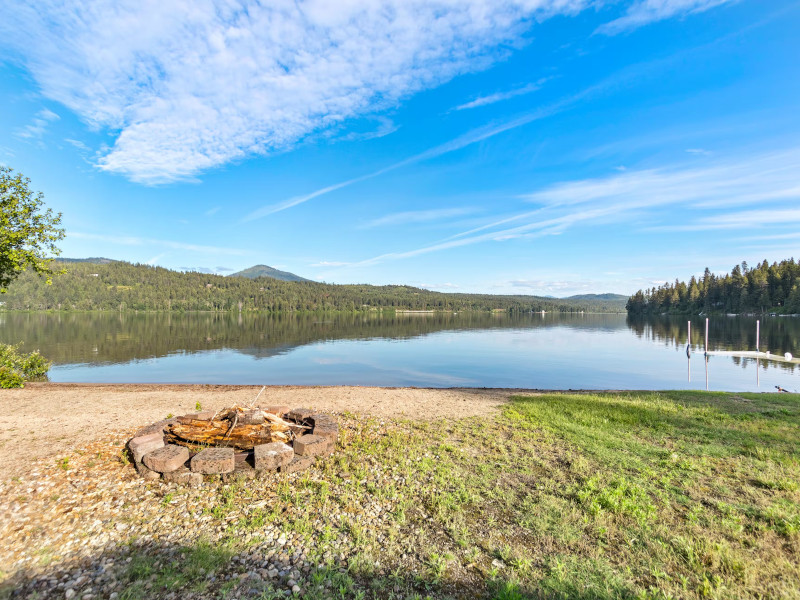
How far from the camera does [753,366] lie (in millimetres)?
31938

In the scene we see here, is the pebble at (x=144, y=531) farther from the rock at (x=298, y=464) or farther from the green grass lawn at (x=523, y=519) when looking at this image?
the rock at (x=298, y=464)

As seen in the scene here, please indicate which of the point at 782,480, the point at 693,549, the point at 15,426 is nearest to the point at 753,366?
the point at 782,480

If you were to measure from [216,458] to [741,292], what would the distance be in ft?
502

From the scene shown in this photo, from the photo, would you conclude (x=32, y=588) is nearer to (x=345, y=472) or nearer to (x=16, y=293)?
(x=345, y=472)

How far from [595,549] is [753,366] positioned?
1559 inches

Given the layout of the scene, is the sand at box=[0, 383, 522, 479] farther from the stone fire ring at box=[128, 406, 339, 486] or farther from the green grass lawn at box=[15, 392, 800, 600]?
the green grass lawn at box=[15, 392, 800, 600]

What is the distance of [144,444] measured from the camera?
7.18 meters

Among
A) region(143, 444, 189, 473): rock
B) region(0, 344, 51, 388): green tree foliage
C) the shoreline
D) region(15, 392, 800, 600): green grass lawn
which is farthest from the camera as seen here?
region(0, 344, 51, 388): green tree foliage

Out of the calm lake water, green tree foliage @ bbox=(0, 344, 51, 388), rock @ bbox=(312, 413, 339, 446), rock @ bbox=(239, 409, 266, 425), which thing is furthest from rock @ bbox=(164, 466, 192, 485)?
the calm lake water

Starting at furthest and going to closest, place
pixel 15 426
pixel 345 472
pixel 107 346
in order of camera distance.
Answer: pixel 107 346 < pixel 15 426 < pixel 345 472

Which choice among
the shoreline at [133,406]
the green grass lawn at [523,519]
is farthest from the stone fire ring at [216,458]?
the shoreline at [133,406]

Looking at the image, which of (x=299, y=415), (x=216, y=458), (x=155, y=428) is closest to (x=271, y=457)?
(x=216, y=458)

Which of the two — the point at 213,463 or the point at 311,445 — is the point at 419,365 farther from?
the point at 213,463

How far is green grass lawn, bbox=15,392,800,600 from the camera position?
4109 millimetres
